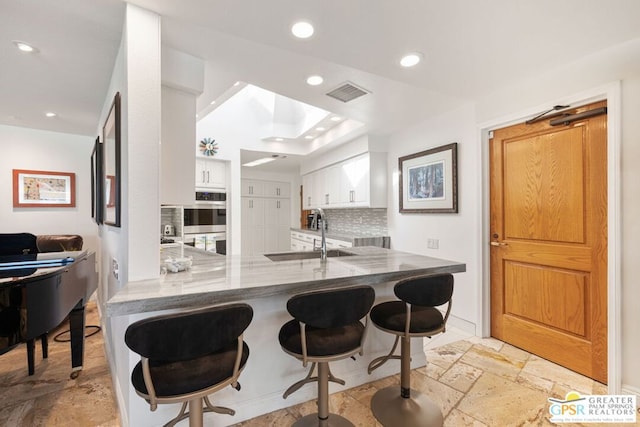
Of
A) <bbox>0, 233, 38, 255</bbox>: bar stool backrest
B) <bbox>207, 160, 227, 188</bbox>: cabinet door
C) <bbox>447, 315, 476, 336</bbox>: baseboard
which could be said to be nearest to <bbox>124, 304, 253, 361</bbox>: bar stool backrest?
<bbox>447, 315, 476, 336</bbox>: baseboard

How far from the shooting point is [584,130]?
224 cm

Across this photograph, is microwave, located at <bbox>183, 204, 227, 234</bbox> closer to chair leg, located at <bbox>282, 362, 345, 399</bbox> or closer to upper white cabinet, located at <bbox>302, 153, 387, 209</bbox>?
upper white cabinet, located at <bbox>302, 153, 387, 209</bbox>

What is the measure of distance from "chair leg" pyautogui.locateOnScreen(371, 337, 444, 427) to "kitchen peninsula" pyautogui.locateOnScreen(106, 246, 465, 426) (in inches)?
11.3

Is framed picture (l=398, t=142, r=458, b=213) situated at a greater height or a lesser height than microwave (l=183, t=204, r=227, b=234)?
greater

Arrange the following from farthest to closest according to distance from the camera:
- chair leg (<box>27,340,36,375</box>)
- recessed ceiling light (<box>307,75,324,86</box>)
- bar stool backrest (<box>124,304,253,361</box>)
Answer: recessed ceiling light (<box>307,75,324,86</box>)
chair leg (<box>27,340,36,375</box>)
bar stool backrest (<box>124,304,253,361</box>)

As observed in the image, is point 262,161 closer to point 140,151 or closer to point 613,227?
point 140,151

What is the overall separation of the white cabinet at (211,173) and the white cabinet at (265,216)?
172cm

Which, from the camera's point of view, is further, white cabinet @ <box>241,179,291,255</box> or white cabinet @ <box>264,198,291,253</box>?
white cabinet @ <box>264,198,291,253</box>

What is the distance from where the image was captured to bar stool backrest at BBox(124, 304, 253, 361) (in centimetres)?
104

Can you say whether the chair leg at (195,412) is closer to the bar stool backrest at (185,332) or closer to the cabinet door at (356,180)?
the bar stool backrest at (185,332)

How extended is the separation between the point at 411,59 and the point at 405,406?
2.40 metres

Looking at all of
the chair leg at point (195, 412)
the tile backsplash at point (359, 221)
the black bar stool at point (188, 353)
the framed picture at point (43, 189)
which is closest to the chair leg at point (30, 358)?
the black bar stool at point (188, 353)

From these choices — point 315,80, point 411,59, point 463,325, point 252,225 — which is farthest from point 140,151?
point 252,225

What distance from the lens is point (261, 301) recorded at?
5.86 ft
